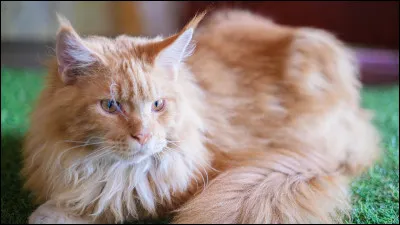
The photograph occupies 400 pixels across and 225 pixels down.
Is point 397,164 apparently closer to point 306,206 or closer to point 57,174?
point 306,206

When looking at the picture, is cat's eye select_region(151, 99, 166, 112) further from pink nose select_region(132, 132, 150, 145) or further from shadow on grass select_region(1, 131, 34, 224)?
shadow on grass select_region(1, 131, 34, 224)

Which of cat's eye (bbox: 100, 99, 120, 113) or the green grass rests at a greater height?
cat's eye (bbox: 100, 99, 120, 113)

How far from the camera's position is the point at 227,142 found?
151 centimetres

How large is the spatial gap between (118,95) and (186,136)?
262 mm

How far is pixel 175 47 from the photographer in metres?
1.24

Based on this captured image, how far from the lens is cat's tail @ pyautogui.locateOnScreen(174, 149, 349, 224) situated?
1.13 m

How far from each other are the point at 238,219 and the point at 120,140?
1.19 feet

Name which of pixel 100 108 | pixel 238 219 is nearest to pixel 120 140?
pixel 100 108

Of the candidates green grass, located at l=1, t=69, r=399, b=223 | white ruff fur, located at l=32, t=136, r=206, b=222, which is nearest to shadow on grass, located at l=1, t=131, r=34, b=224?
green grass, located at l=1, t=69, r=399, b=223

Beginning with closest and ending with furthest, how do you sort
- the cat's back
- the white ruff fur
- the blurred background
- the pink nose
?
the pink nose, the white ruff fur, the cat's back, the blurred background

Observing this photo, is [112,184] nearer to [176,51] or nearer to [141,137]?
[141,137]

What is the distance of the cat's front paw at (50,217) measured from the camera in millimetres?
1174

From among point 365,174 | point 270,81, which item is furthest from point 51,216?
point 365,174

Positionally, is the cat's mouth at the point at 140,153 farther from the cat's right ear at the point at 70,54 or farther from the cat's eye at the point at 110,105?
the cat's right ear at the point at 70,54
